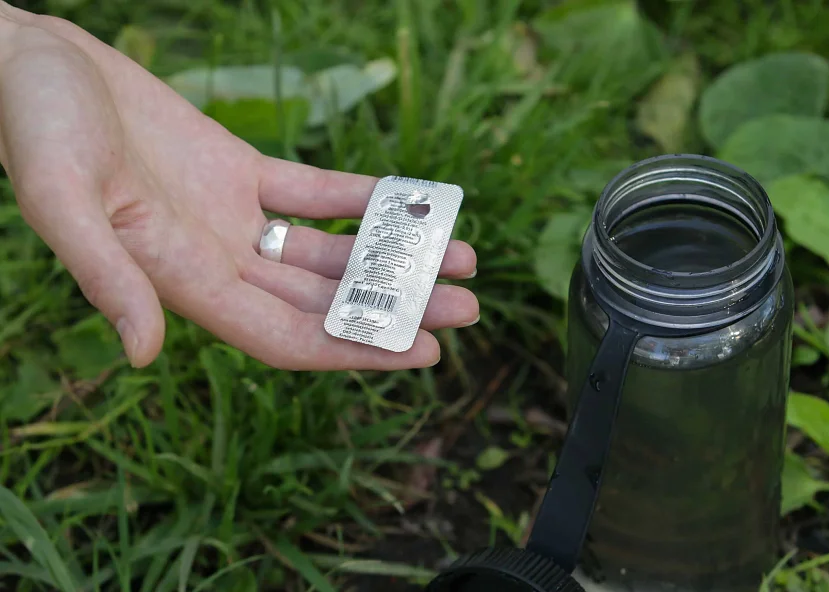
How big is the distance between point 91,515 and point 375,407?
0.55m

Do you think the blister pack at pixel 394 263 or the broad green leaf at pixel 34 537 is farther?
the broad green leaf at pixel 34 537

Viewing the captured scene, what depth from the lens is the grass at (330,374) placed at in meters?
1.44

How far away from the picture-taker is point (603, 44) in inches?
86.6

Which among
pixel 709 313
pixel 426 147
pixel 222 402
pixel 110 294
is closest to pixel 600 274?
pixel 709 313

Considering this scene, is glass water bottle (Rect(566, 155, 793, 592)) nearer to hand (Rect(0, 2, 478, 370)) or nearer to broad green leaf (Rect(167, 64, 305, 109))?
hand (Rect(0, 2, 478, 370))

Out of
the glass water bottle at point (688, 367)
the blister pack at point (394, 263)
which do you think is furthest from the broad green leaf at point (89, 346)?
the glass water bottle at point (688, 367)

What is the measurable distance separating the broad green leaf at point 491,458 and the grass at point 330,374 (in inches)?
0.6

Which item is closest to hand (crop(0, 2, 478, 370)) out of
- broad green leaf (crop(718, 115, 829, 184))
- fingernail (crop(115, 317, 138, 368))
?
fingernail (crop(115, 317, 138, 368))

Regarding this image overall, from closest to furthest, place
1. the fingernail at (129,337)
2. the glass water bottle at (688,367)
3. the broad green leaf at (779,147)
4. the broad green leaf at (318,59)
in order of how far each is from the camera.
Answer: the fingernail at (129,337) < the glass water bottle at (688,367) < the broad green leaf at (779,147) < the broad green leaf at (318,59)

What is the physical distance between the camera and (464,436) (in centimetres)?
171

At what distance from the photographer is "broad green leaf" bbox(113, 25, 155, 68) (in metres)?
2.15

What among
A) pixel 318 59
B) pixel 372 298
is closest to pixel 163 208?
pixel 372 298

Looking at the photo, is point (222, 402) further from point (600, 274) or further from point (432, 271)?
point (600, 274)

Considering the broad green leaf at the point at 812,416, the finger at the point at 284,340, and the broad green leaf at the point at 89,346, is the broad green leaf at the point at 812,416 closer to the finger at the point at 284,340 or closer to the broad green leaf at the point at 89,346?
the finger at the point at 284,340
